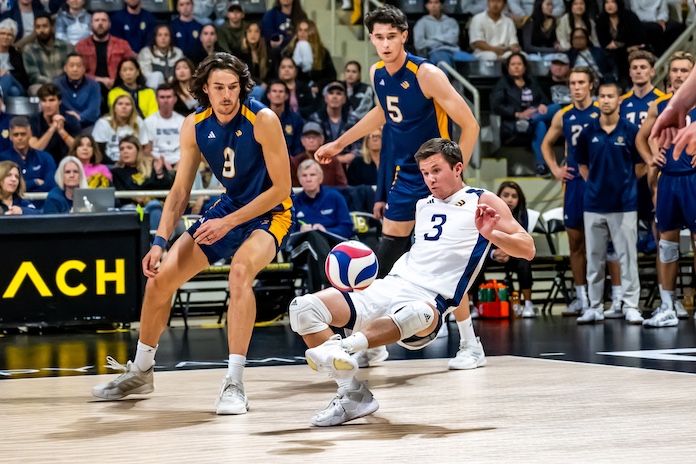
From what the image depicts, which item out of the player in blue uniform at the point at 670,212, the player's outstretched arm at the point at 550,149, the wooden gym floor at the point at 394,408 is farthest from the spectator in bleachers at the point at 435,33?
the wooden gym floor at the point at 394,408

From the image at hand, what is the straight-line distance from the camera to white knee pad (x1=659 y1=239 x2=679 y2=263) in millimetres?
9414

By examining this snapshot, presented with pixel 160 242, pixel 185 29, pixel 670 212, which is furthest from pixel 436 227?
pixel 185 29

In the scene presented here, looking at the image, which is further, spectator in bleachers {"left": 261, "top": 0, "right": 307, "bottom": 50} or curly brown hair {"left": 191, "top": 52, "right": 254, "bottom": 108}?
spectator in bleachers {"left": 261, "top": 0, "right": 307, "bottom": 50}

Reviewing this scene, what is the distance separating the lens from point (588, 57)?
14344mm

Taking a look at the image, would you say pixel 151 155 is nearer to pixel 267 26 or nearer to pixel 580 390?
pixel 267 26

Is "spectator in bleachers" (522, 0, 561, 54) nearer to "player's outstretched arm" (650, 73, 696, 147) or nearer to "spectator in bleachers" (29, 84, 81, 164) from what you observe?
"spectator in bleachers" (29, 84, 81, 164)

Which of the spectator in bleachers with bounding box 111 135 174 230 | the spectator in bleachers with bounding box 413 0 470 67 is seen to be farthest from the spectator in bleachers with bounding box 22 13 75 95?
the spectator in bleachers with bounding box 413 0 470 67

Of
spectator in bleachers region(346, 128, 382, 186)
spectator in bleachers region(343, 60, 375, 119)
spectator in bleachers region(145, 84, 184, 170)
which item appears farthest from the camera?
spectator in bleachers region(343, 60, 375, 119)

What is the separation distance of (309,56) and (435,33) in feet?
5.99

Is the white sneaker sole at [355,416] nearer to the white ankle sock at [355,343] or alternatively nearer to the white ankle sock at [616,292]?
the white ankle sock at [355,343]

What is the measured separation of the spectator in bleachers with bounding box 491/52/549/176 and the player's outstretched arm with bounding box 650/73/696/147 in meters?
10.4

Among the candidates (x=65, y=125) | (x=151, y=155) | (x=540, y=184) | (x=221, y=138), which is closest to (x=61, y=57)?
(x=65, y=125)

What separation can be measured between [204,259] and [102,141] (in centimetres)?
750

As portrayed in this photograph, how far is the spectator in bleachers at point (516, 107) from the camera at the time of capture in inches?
521
